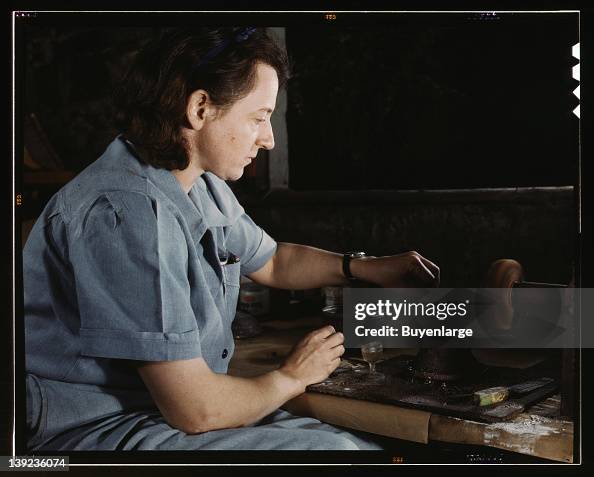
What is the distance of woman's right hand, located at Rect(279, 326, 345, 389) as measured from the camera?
6.34 ft

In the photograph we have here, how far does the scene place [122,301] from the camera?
1821 millimetres

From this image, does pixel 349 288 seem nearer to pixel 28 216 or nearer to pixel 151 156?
pixel 151 156

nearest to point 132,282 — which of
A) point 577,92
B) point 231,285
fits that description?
point 231,285

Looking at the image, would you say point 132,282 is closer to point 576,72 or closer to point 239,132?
point 239,132

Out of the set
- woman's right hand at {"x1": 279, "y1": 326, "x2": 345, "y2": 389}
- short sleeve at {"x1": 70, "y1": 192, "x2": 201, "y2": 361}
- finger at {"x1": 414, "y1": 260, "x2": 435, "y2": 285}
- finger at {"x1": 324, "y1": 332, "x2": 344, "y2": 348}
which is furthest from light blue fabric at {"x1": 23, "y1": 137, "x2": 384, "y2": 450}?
finger at {"x1": 414, "y1": 260, "x2": 435, "y2": 285}

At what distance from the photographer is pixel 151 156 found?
1.88 meters

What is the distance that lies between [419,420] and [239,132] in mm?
945

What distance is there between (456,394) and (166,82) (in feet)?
3.84

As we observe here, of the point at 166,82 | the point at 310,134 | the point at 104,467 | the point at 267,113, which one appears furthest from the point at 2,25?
the point at 104,467

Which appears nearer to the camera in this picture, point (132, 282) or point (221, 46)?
point (132, 282)

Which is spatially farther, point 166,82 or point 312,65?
point 312,65

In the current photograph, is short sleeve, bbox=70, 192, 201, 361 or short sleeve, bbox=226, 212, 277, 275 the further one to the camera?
short sleeve, bbox=226, 212, 277, 275

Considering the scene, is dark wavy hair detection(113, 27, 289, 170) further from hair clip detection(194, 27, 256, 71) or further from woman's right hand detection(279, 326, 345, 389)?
woman's right hand detection(279, 326, 345, 389)

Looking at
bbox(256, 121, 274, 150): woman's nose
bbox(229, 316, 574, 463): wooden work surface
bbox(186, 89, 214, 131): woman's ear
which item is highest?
bbox(186, 89, 214, 131): woman's ear
